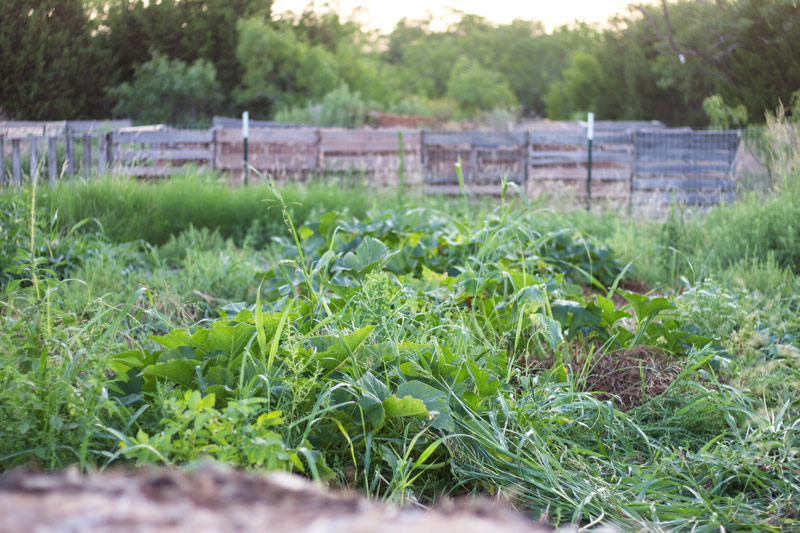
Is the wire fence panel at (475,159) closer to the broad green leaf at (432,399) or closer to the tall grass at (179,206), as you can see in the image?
the tall grass at (179,206)

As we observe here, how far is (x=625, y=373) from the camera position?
9.37ft

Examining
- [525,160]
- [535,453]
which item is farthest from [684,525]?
[525,160]

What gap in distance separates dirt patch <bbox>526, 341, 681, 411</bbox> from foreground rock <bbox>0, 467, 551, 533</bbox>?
2.06m

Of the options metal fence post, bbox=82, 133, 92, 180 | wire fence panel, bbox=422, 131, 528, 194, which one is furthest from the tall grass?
wire fence panel, bbox=422, 131, 528, 194

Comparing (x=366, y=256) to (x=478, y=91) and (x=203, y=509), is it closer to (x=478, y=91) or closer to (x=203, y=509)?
(x=203, y=509)

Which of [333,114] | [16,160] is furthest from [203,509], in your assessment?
[333,114]

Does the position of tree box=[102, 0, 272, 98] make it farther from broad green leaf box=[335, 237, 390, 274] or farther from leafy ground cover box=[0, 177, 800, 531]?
leafy ground cover box=[0, 177, 800, 531]

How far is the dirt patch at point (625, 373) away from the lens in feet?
8.61

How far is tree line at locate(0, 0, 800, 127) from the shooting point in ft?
33.1

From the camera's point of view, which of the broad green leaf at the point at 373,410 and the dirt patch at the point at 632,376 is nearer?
the broad green leaf at the point at 373,410

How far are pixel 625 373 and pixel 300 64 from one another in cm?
2839

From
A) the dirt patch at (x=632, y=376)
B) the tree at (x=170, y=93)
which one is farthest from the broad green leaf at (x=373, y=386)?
the tree at (x=170, y=93)

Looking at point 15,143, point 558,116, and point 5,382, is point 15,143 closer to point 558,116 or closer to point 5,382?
point 5,382

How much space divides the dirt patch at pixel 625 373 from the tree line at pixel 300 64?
237 inches
